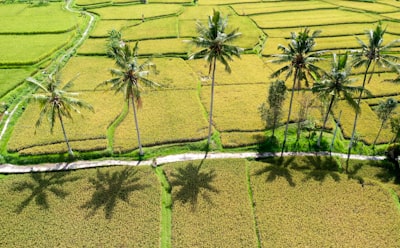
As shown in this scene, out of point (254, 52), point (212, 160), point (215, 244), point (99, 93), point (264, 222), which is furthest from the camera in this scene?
point (254, 52)

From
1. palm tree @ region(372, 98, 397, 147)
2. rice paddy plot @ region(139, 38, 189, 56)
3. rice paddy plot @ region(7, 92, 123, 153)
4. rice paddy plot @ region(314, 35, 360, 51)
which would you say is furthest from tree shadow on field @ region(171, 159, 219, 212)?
rice paddy plot @ region(314, 35, 360, 51)

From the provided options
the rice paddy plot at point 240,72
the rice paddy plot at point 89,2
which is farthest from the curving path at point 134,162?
the rice paddy plot at point 89,2

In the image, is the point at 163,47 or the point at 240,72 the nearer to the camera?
the point at 240,72

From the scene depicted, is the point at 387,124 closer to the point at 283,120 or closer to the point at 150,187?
the point at 283,120

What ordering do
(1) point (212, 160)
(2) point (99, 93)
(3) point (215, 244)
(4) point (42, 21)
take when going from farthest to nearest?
(4) point (42, 21)
(2) point (99, 93)
(1) point (212, 160)
(3) point (215, 244)

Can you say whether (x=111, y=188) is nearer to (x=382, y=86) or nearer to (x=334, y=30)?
(x=382, y=86)

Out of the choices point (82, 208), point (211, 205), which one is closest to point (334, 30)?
point (211, 205)

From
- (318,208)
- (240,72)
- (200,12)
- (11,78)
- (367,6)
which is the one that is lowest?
(318,208)

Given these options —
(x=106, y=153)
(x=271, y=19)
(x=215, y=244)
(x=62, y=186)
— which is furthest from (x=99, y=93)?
(x=271, y=19)
